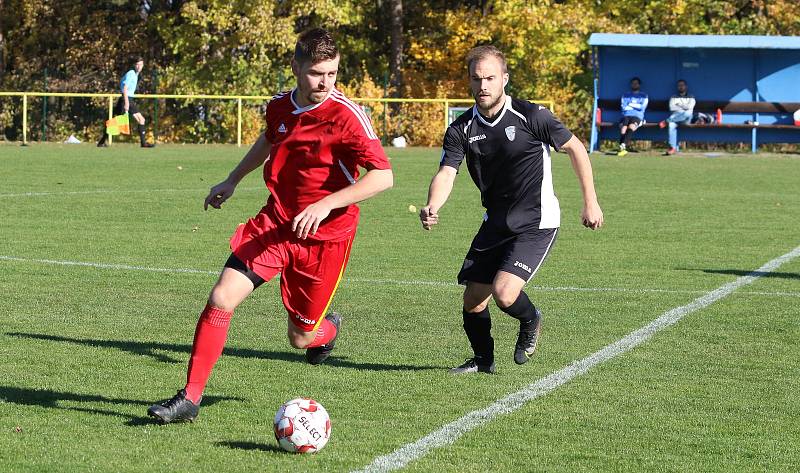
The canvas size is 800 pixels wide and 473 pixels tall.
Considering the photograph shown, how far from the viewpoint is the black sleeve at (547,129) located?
7.30 metres

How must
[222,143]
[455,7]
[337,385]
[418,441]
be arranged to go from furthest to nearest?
[455,7] < [222,143] < [337,385] < [418,441]

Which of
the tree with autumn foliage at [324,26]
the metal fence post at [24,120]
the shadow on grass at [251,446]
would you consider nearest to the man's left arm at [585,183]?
the shadow on grass at [251,446]

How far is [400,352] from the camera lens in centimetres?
809

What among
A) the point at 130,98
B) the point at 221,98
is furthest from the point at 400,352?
the point at 221,98

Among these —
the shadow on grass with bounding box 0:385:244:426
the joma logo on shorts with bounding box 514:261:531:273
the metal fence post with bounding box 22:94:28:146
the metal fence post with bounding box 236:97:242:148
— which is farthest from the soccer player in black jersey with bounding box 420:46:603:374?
the metal fence post with bounding box 22:94:28:146

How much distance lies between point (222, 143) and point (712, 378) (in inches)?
1160

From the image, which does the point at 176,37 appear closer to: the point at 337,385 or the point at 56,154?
the point at 56,154

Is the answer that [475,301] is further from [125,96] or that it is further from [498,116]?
[125,96]

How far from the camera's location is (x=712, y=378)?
291 inches

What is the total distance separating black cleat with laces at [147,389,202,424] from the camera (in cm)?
589

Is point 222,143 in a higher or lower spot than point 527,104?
lower

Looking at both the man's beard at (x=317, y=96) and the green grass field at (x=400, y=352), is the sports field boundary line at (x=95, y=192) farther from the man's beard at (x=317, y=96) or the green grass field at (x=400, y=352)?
the man's beard at (x=317, y=96)

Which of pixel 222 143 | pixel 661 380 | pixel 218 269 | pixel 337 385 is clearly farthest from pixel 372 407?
pixel 222 143

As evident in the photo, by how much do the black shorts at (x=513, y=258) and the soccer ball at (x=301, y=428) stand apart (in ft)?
6.40
